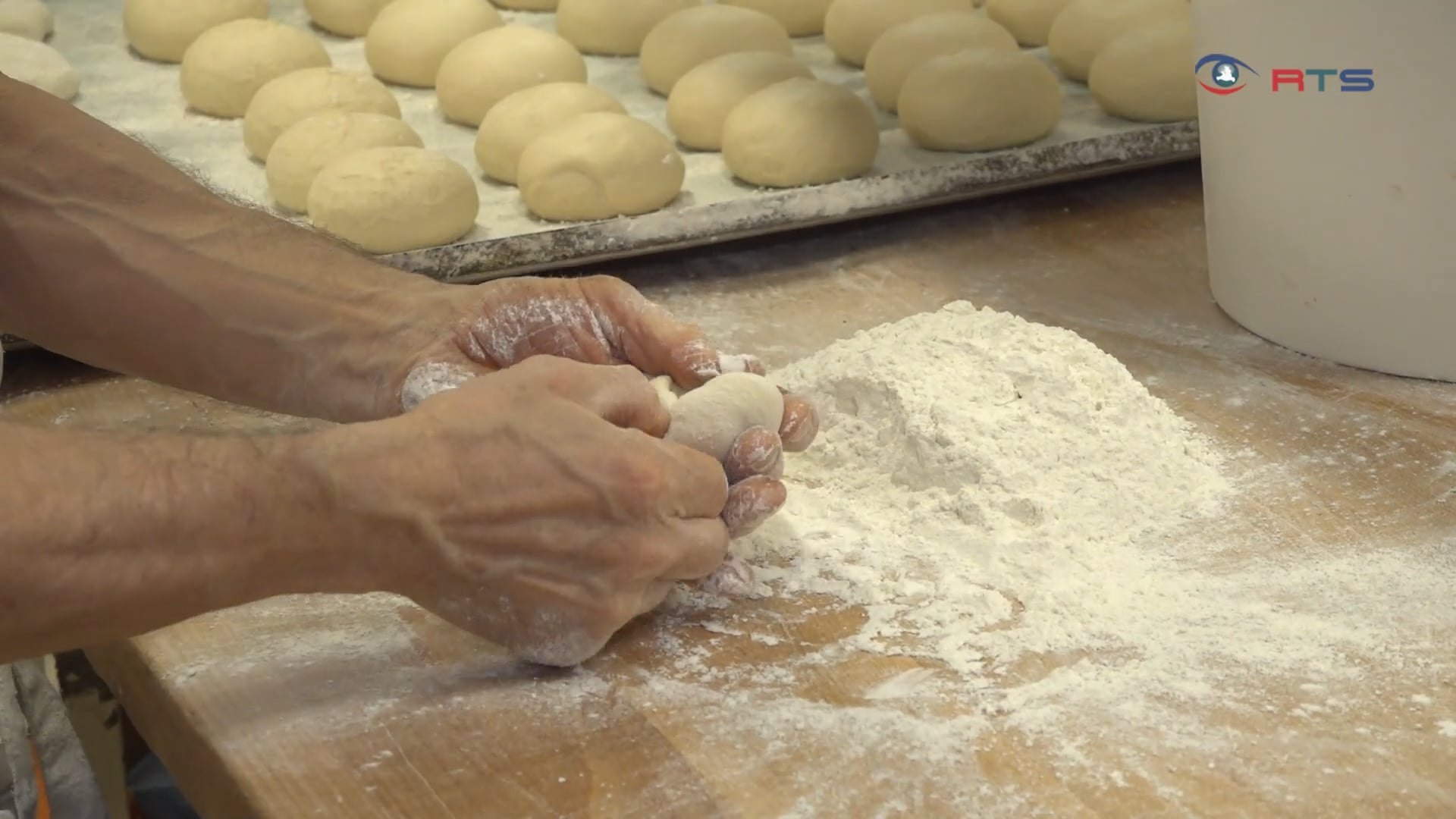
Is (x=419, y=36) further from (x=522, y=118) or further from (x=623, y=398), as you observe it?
(x=623, y=398)

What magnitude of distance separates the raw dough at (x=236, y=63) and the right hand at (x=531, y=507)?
1463mm

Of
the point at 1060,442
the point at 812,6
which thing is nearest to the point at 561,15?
the point at 812,6

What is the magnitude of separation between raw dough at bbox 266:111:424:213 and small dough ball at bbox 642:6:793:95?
1.66ft

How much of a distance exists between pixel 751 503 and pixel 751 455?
4 cm

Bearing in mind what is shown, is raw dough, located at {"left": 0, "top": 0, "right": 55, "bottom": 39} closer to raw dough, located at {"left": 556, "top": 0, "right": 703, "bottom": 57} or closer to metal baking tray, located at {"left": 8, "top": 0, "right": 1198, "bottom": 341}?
metal baking tray, located at {"left": 8, "top": 0, "right": 1198, "bottom": 341}

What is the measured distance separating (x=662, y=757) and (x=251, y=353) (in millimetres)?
647

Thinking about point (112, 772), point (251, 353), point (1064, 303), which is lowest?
point (112, 772)

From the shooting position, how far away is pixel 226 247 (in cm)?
152

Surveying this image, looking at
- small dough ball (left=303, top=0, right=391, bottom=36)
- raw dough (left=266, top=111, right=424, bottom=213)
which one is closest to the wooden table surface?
raw dough (left=266, top=111, right=424, bottom=213)

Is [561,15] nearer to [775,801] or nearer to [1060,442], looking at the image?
[1060,442]

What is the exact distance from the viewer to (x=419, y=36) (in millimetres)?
2590

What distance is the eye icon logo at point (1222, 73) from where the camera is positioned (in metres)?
1.65

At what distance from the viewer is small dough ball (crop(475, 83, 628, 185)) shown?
2211 millimetres

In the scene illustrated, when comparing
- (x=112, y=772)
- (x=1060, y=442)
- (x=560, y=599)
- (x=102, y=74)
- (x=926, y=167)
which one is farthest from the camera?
(x=102, y=74)
